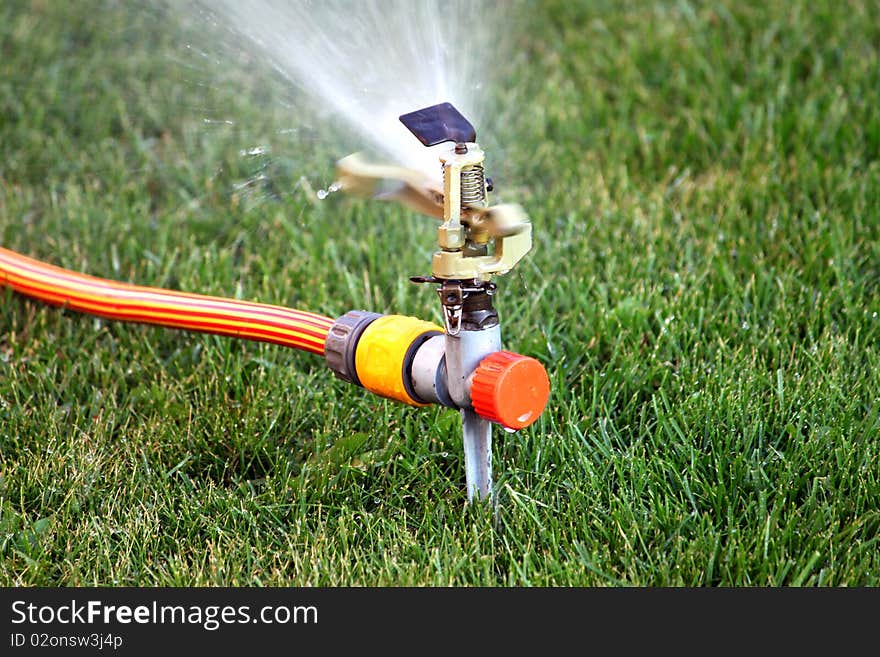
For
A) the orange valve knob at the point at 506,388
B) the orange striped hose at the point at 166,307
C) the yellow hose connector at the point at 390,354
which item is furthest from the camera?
the orange striped hose at the point at 166,307

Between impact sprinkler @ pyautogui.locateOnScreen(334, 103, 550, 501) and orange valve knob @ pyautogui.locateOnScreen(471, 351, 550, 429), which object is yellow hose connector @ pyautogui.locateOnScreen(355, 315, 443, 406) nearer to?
impact sprinkler @ pyautogui.locateOnScreen(334, 103, 550, 501)

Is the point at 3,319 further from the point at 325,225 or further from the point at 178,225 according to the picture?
the point at 325,225

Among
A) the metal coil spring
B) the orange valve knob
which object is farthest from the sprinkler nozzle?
the metal coil spring

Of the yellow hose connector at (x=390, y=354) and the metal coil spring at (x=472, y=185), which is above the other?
the metal coil spring at (x=472, y=185)

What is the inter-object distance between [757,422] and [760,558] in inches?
13.5

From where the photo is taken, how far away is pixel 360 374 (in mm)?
1848

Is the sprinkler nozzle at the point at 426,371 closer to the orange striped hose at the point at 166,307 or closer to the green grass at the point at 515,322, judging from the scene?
the orange striped hose at the point at 166,307

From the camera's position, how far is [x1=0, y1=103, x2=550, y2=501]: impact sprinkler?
1.70m

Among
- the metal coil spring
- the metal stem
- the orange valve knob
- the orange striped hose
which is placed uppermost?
the metal coil spring

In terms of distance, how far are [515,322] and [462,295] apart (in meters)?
0.83

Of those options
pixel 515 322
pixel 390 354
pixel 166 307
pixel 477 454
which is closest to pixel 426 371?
pixel 390 354

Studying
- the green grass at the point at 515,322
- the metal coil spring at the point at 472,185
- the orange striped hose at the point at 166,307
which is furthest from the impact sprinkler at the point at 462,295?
the green grass at the point at 515,322

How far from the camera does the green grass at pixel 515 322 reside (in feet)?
6.15

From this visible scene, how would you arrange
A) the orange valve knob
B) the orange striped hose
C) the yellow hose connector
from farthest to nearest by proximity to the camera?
1. the orange striped hose
2. the yellow hose connector
3. the orange valve knob
